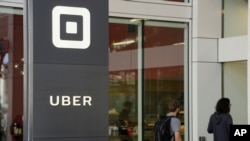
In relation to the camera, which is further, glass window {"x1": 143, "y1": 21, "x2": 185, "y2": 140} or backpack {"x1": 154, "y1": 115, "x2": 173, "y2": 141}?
glass window {"x1": 143, "y1": 21, "x2": 185, "y2": 140}

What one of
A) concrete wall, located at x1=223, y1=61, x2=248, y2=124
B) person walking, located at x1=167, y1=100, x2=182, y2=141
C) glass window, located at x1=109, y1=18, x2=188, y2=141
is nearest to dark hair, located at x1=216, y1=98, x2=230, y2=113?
person walking, located at x1=167, y1=100, x2=182, y2=141

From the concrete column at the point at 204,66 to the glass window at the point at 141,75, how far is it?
0.32 m

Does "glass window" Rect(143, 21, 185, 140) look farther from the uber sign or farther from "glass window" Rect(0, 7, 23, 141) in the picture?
the uber sign

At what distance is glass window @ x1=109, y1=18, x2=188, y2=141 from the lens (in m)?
11.0

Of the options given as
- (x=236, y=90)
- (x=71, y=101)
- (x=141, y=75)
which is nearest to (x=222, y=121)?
(x=141, y=75)

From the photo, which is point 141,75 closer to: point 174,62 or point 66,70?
point 174,62

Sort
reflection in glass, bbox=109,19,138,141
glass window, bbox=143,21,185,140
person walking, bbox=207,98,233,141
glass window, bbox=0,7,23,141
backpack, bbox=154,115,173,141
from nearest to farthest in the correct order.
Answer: backpack, bbox=154,115,173,141
person walking, bbox=207,98,233,141
glass window, bbox=0,7,23,141
reflection in glass, bbox=109,19,138,141
glass window, bbox=143,21,185,140

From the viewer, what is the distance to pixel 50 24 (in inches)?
165

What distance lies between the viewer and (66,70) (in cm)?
427

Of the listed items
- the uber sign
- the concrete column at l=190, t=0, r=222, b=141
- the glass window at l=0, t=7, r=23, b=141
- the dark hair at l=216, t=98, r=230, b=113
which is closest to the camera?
the uber sign

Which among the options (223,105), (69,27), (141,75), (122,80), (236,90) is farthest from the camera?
(236,90)

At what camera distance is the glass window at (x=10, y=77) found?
964cm

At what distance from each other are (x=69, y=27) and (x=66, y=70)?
0.35 metres

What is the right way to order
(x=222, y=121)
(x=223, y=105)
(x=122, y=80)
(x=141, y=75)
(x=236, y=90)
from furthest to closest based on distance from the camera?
1. (x=236, y=90)
2. (x=141, y=75)
3. (x=122, y=80)
4. (x=222, y=121)
5. (x=223, y=105)
